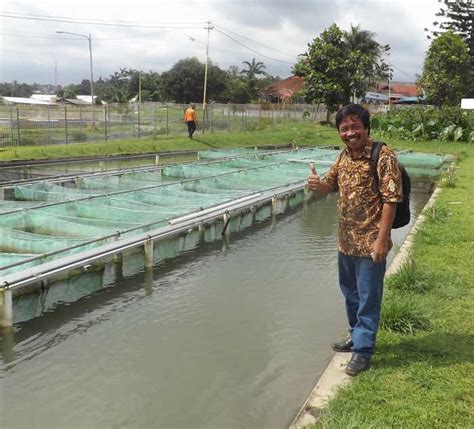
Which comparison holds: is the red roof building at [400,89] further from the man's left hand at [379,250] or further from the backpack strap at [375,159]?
the man's left hand at [379,250]

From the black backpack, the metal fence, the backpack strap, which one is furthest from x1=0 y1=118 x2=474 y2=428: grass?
the metal fence

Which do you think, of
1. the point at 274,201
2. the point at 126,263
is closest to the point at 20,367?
the point at 126,263

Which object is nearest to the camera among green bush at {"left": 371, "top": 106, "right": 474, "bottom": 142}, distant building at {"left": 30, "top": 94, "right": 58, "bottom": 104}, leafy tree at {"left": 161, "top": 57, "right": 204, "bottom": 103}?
green bush at {"left": 371, "top": 106, "right": 474, "bottom": 142}

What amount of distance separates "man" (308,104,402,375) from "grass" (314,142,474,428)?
32 cm

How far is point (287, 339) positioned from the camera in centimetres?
491

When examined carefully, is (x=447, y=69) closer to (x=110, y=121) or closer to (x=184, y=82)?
(x=110, y=121)

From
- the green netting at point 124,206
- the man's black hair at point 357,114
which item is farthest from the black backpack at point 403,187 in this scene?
the green netting at point 124,206

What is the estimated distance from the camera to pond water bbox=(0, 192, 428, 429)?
3.72m

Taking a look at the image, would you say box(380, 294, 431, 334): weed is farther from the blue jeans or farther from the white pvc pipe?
the white pvc pipe

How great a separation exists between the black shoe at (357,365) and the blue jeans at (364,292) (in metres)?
0.03

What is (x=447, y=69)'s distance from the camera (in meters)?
36.7

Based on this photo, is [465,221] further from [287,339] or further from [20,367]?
[20,367]

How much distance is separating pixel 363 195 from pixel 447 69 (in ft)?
122

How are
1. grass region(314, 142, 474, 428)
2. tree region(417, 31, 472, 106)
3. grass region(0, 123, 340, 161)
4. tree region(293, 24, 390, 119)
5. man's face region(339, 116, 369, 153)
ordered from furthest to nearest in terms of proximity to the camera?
tree region(417, 31, 472, 106), tree region(293, 24, 390, 119), grass region(0, 123, 340, 161), man's face region(339, 116, 369, 153), grass region(314, 142, 474, 428)
